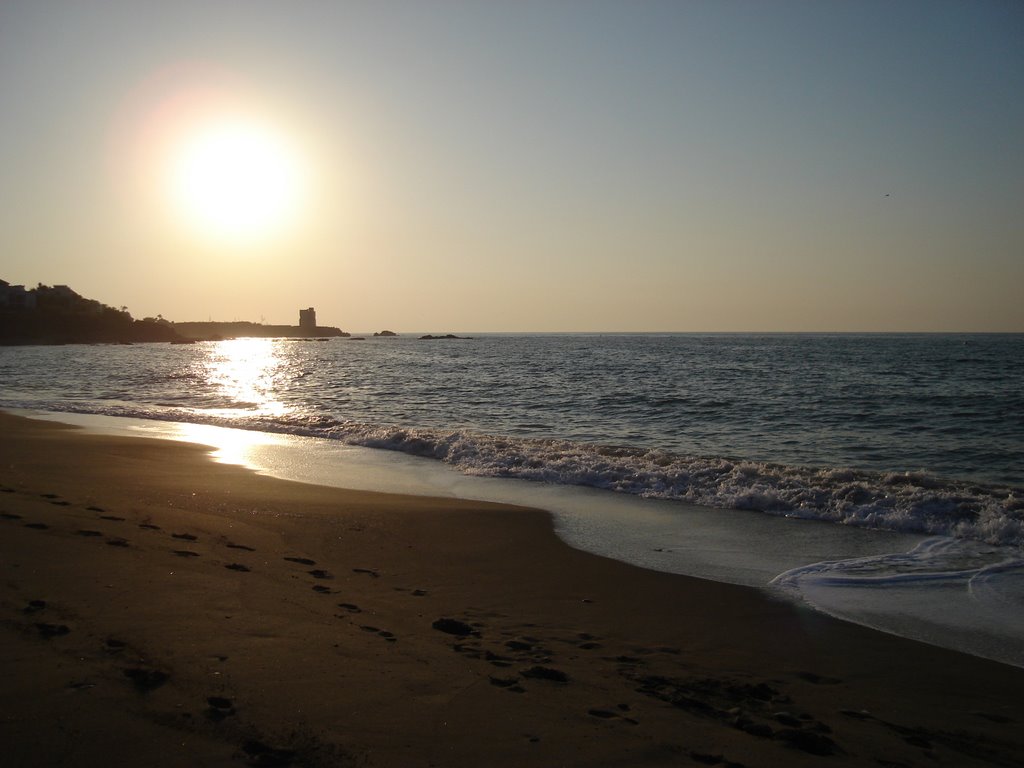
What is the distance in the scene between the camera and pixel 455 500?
40.4 ft

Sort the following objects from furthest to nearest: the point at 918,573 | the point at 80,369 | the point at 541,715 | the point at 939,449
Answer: the point at 80,369 < the point at 939,449 < the point at 918,573 < the point at 541,715

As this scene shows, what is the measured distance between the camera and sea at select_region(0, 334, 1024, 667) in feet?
26.8

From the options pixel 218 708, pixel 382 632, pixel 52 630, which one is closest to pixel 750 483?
pixel 382 632

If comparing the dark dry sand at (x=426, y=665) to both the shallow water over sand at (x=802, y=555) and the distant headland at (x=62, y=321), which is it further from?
the distant headland at (x=62, y=321)

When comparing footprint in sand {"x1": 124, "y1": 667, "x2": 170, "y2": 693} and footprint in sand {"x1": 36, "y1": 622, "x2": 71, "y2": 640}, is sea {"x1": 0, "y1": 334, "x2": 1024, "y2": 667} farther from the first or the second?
footprint in sand {"x1": 36, "y1": 622, "x2": 71, "y2": 640}

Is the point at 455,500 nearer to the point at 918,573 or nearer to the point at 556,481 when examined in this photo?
the point at 556,481

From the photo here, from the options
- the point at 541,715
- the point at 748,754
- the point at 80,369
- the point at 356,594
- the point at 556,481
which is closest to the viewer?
the point at 748,754

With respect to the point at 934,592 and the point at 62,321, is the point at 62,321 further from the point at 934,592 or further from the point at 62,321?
the point at 934,592

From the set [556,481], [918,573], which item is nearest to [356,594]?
[918,573]

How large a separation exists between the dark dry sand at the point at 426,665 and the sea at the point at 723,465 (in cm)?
117

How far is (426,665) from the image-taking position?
502 centimetres

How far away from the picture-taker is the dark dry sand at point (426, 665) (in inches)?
155

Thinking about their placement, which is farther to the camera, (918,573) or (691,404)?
(691,404)

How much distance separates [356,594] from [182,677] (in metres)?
2.38
